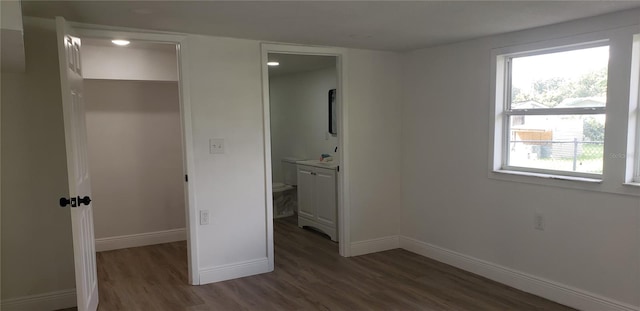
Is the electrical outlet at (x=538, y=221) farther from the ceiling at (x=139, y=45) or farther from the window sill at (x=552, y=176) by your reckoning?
the ceiling at (x=139, y=45)

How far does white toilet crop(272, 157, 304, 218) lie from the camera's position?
6.03 m

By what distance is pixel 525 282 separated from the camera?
132 inches

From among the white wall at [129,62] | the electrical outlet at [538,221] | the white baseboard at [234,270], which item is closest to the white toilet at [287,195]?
the white baseboard at [234,270]

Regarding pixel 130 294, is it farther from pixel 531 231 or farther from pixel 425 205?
pixel 531 231

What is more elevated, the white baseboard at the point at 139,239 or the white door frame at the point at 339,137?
the white door frame at the point at 339,137

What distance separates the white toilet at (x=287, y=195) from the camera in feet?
19.8

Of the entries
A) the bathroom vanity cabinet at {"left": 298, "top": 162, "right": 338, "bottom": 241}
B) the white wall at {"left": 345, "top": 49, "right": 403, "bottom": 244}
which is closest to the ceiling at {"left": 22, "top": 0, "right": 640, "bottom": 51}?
the white wall at {"left": 345, "top": 49, "right": 403, "bottom": 244}

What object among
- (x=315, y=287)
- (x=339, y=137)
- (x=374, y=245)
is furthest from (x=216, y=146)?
(x=374, y=245)

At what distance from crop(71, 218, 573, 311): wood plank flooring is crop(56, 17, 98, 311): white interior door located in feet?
1.88

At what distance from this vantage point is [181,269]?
12.9ft

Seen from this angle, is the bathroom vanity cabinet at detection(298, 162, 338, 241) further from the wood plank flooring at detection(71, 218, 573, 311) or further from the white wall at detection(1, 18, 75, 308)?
the white wall at detection(1, 18, 75, 308)

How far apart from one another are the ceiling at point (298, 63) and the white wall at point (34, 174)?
90.1 inches

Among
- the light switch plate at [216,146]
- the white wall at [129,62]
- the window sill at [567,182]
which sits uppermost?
the white wall at [129,62]

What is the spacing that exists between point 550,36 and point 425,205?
1.91m
